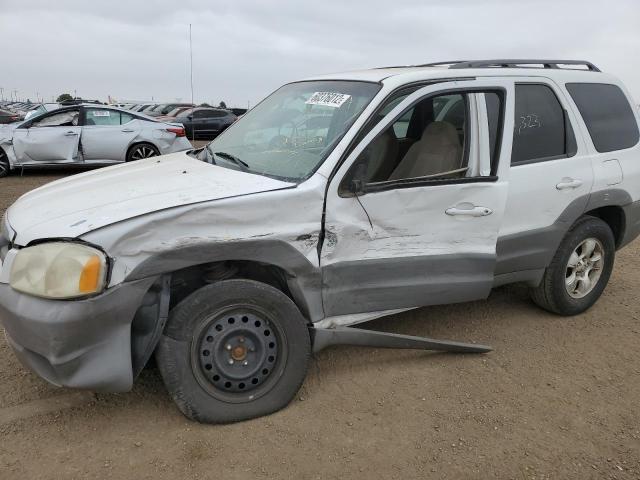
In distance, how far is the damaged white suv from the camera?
2.47 meters

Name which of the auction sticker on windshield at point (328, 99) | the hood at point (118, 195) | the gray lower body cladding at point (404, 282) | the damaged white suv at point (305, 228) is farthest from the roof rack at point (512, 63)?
the hood at point (118, 195)

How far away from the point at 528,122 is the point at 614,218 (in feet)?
4.25

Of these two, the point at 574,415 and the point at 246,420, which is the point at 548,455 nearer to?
the point at 574,415

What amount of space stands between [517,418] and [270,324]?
56.6 inches

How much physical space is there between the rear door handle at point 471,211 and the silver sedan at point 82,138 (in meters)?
8.81

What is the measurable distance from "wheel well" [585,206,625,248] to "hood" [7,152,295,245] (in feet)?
8.84

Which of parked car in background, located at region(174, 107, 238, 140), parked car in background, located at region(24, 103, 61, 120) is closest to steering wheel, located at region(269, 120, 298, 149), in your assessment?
parked car in background, located at region(24, 103, 61, 120)

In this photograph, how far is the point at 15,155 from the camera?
1032cm

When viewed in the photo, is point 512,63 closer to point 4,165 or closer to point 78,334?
point 78,334

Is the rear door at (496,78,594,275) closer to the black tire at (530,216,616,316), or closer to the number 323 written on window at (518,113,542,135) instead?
the number 323 written on window at (518,113,542,135)

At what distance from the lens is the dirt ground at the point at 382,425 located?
2.54 metres

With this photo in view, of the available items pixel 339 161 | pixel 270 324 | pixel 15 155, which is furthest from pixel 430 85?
pixel 15 155

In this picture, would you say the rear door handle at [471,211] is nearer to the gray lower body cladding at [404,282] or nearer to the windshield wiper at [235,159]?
the gray lower body cladding at [404,282]

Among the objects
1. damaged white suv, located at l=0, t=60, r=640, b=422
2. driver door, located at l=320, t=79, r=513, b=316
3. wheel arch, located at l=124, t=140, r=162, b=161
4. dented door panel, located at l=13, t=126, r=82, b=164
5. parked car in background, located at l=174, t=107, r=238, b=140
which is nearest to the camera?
damaged white suv, located at l=0, t=60, r=640, b=422
